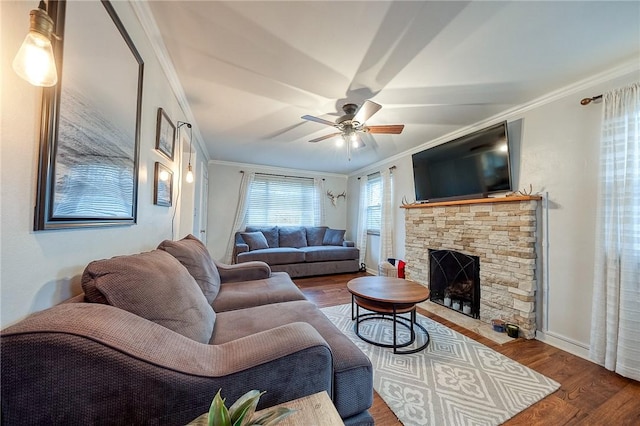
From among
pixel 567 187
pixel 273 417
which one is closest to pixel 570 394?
pixel 567 187

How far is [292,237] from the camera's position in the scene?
4902mm

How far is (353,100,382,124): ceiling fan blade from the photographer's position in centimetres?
187

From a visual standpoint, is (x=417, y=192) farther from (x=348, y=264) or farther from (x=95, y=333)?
(x=95, y=333)

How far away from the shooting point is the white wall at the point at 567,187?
1909 mm

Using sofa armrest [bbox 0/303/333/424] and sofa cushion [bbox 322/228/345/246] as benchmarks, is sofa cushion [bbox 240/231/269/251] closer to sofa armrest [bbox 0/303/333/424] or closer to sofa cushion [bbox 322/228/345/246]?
sofa cushion [bbox 322/228/345/246]

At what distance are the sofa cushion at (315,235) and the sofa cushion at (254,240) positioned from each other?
1.02 m

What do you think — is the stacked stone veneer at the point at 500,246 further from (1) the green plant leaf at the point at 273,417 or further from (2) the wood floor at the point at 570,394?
(1) the green plant leaf at the point at 273,417

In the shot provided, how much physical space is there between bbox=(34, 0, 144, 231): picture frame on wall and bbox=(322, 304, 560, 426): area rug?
74.7 inches

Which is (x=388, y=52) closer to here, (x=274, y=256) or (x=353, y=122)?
(x=353, y=122)

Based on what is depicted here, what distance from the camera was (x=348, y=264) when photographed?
4.68 meters

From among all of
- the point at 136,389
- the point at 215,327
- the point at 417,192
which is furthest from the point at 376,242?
the point at 136,389

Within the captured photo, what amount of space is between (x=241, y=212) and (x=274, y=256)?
1304mm

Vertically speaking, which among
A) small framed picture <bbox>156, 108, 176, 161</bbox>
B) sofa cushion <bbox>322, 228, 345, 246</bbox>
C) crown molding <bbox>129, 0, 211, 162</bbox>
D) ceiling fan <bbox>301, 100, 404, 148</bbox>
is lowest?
sofa cushion <bbox>322, 228, 345, 246</bbox>

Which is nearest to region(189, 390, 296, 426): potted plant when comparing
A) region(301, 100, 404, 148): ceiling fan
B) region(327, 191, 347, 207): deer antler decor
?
region(301, 100, 404, 148): ceiling fan
